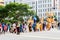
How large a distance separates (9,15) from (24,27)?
37.9 feet

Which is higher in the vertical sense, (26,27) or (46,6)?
(26,27)

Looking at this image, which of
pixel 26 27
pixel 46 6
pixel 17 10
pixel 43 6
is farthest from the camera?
pixel 43 6

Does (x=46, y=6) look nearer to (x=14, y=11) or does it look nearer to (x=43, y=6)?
(x=43, y=6)

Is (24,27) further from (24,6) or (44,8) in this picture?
(44,8)

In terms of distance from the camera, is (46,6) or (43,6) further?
(43,6)

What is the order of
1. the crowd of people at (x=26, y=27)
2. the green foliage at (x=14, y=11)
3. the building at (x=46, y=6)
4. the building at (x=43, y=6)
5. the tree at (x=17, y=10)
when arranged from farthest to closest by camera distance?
the building at (x=43, y=6) < the building at (x=46, y=6) < the tree at (x=17, y=10) < the green foliage at (x=14, y=11) < the crowd of people at (x=26, y=27)

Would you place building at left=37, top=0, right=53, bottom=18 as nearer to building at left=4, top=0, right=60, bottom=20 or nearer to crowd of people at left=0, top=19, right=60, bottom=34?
building at left=4, top=0, right=60, bottom=20

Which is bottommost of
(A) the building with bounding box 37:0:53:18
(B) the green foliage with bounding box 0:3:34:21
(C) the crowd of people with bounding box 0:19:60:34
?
(A) the building with bounding box 37:0:53:18

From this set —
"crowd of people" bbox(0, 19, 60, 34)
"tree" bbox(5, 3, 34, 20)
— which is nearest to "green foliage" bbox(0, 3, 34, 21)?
"tree" bbox(5, 3, 34, 20)

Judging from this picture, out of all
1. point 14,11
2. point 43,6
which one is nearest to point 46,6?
point 43,6

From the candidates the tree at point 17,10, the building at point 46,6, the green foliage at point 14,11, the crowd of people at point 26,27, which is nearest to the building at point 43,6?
the building at point 46,6

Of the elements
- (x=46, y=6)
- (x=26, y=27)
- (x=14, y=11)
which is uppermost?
(x=14, y=11)

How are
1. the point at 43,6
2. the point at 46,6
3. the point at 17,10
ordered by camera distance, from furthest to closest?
the point at 43,6 → the point at 46,6 → the point at 17,10

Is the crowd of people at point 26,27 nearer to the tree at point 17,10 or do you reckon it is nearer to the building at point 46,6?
the tree at point 17,10
